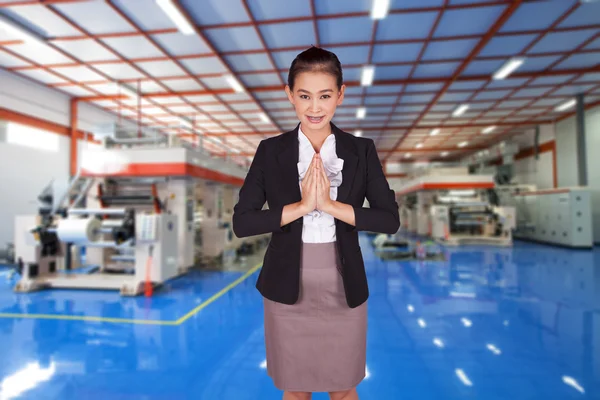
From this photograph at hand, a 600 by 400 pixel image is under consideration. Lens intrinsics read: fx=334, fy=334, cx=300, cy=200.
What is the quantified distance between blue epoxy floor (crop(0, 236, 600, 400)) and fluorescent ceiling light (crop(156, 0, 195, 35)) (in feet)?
16.0

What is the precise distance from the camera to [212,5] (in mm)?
6090

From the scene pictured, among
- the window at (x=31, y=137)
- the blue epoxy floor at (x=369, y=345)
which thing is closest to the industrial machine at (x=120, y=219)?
the blue epoxy floor at (x=369, y=345)

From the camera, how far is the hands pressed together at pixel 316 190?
1018 mm

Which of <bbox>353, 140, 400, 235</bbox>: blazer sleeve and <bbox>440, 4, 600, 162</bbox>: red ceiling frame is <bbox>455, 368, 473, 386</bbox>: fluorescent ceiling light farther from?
<bbox>440, 4, 600, 162</bbox>: red ceiling frame

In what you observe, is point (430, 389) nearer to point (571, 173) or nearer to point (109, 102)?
point (109, 102)

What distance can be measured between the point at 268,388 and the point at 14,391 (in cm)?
175

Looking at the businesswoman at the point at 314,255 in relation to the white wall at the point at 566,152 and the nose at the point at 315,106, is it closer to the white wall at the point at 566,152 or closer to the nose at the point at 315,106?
the nose at the point at 315,106

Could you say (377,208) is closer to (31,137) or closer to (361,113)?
(31,137)

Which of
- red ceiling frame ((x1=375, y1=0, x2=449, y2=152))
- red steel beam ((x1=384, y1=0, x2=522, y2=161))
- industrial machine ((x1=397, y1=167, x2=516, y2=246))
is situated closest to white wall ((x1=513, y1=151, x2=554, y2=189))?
industrial machine ((x1=397, y1=167, x2=516, y2=246))

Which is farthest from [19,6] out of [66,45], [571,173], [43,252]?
[571,173]

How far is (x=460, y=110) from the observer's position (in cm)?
1235

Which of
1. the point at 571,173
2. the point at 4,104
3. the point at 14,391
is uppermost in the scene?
the point at 4,104

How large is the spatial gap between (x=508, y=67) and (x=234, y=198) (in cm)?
812

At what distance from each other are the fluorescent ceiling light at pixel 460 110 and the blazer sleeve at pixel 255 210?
499 inches
